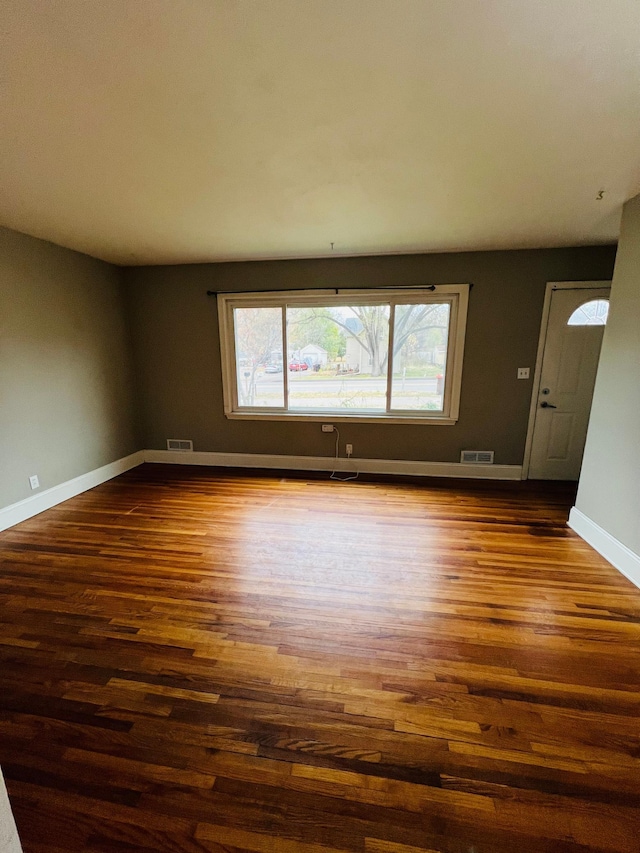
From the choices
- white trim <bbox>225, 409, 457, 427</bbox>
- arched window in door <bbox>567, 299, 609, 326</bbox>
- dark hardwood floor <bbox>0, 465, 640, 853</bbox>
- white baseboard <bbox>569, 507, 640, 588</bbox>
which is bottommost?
dark hardwood floor <bbox>0, 465, 640, 853</bbox>

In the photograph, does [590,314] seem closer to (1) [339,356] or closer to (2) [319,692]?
(1) [339,356]

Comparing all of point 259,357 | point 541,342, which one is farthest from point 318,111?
point 541,342

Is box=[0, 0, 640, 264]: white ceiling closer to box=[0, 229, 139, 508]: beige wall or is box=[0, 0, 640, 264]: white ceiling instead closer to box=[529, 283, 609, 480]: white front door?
box=[0, 229, 139, 508]: beige wall

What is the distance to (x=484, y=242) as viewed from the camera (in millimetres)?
3277

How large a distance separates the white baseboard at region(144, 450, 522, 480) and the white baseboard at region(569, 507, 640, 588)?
1.08 meters

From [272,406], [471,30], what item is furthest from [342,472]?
[471,30]

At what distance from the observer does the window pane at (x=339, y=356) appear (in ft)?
12.9

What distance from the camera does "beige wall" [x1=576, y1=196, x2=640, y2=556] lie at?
7.51 ft

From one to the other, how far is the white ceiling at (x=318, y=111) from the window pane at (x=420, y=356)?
3.71 ft

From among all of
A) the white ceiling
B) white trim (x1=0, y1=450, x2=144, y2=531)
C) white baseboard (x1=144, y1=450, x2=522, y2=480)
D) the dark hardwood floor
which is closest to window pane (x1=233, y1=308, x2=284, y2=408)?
white baseboard (x1=144, y1=450, x2=522, y2=480)

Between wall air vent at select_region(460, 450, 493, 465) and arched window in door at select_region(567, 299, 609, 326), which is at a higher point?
arched window in door at select_region(567, 299, 609, 326)

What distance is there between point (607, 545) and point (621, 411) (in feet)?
3.15

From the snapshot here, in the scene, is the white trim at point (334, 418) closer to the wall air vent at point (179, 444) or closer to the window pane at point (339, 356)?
the window pane at point (339, 356)

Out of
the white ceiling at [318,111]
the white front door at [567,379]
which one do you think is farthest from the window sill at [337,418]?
the white ceiling at [318,111]
